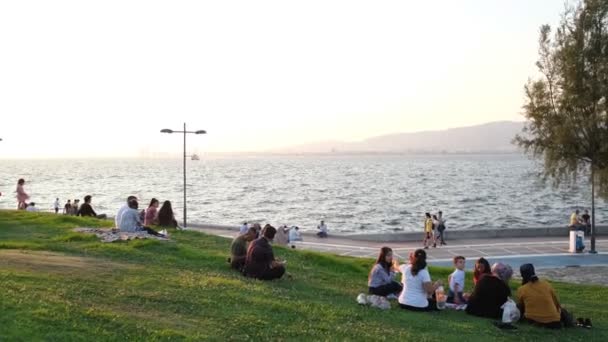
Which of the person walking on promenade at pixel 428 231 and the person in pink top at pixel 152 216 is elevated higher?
the person in pink top at pixel 152 216

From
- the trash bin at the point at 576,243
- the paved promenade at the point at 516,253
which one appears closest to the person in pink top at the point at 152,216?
the paved promenade at the point at 516,253

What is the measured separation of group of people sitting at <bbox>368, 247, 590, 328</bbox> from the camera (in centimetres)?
1029

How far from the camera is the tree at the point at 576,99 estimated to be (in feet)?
53.2

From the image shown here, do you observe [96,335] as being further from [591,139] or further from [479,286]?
[591,139]

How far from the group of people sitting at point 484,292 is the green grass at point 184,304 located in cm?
28

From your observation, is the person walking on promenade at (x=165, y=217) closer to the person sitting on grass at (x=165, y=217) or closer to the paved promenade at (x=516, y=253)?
the person sitting on grass at (x=165, y=217)

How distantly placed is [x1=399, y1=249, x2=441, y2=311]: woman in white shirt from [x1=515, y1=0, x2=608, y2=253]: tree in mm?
8256

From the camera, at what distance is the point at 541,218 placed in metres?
56.0

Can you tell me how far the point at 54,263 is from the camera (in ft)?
37.6

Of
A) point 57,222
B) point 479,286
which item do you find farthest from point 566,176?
point 57,222

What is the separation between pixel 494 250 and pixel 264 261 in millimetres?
→ 16549

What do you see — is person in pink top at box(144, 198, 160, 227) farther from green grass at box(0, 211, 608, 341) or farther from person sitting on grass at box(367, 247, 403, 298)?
person sitting on grass at box(367, 247, 403, 298)

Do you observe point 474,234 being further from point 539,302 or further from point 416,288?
point 416,288


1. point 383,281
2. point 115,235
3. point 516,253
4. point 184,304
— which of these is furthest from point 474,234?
point 184,304
